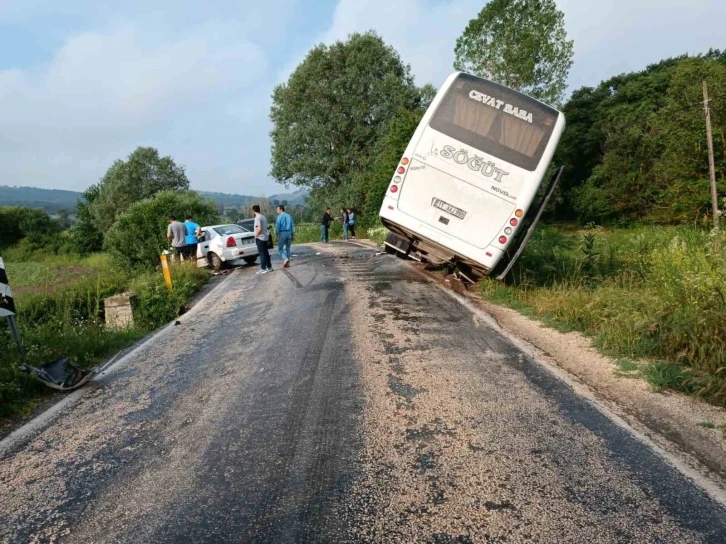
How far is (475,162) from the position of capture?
9.30 m

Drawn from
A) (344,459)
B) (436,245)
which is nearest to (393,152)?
(436,245)

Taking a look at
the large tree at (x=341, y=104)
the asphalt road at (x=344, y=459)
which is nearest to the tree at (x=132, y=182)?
the large tree at (x=341, y=104)

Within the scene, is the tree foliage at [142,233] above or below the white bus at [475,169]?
below

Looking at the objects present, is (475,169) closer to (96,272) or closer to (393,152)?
(393,152)

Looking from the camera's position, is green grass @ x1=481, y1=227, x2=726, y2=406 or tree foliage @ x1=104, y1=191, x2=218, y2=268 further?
tree foliage @ x1=104, y1=191, x2=218, y2=268

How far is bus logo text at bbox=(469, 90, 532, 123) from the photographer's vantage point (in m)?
9.23

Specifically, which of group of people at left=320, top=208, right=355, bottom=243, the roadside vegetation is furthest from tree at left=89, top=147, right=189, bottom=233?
group of people at left=320, top=208, right=355, bottom=243

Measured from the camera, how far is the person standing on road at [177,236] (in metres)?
16.2

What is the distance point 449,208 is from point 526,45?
23.2 m

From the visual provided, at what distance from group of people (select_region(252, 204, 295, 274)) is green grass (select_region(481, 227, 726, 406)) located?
595 centimetres

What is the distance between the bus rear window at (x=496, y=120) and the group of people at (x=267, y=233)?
5.63 metres

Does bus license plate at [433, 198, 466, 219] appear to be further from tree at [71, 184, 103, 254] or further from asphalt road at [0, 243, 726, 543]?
tree at [71, 184, 103, 254]

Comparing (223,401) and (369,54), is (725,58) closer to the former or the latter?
(369,54)

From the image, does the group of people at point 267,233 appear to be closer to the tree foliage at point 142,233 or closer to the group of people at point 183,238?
the group of people at point 183,238
